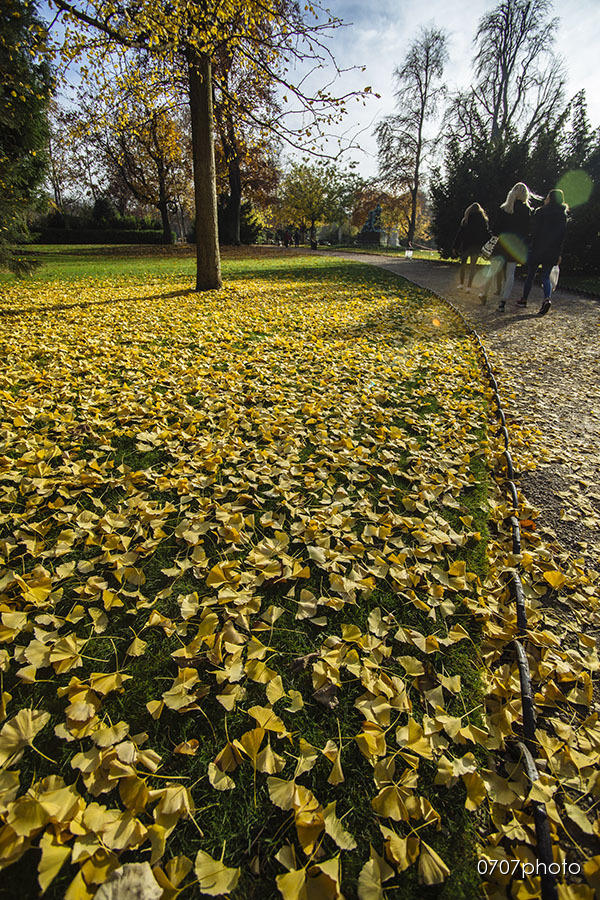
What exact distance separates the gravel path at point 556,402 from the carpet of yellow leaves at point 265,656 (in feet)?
1.11

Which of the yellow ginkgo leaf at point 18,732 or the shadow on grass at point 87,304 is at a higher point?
the shadow on grass at point 87,304

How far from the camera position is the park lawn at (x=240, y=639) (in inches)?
45.2

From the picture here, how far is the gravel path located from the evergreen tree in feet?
29.5

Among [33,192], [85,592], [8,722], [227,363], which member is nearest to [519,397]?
[227,363]

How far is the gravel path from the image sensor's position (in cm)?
273

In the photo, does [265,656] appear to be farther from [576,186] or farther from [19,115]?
[576,186]

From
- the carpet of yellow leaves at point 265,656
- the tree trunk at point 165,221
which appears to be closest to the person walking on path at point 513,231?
the carpet of yellow leaves at point 265,656

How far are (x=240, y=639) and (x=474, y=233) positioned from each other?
11149mm

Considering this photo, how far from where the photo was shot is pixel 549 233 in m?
8.32

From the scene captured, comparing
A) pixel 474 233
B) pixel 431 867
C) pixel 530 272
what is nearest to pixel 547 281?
pixel 530 272

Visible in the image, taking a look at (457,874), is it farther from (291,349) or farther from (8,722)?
(291,349)

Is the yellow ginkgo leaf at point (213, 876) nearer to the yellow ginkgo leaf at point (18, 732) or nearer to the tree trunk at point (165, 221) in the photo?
the yellow ginkgo leaf at point (18, 732)

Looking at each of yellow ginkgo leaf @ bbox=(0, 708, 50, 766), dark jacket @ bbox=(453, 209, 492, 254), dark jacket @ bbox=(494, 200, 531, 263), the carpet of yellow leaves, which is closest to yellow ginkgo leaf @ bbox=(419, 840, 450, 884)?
the carpet of yellow leaves

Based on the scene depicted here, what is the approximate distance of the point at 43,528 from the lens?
221cm
